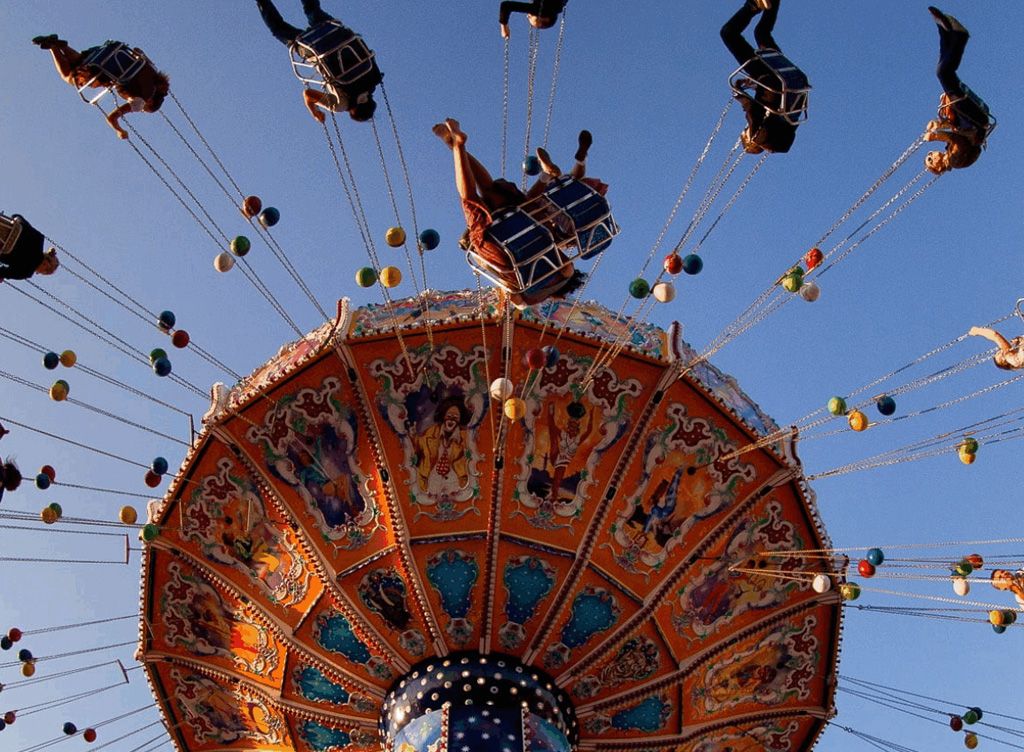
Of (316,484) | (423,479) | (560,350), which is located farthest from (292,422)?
(560,350)

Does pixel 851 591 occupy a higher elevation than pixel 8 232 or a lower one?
lower

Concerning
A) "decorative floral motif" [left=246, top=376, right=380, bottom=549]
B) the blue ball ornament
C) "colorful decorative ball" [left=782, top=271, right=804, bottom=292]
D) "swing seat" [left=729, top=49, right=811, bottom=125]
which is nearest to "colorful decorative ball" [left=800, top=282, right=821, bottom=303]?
"colorful decorative ball" [left=782, top=271, right=804, bottom=292]

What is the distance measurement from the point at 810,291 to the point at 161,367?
21.8 feet

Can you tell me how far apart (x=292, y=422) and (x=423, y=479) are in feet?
5.19

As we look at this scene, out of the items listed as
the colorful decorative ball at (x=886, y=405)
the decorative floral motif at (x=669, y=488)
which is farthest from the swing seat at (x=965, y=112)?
the decorative floral motif at (x=669, y=488)

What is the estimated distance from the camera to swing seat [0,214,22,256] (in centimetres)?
1145

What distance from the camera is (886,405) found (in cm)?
1186

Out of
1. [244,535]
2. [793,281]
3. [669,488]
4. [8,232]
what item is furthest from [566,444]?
[8,232]

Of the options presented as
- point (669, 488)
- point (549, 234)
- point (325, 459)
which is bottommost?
point (669, 488)

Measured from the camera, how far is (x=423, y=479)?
13000mm

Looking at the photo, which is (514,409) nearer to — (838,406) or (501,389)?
(501,389)

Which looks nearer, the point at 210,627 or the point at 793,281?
the point at 793,281

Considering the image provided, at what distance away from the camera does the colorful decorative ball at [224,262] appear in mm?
11914

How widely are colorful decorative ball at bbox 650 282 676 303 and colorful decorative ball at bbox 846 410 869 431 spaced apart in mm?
2134
